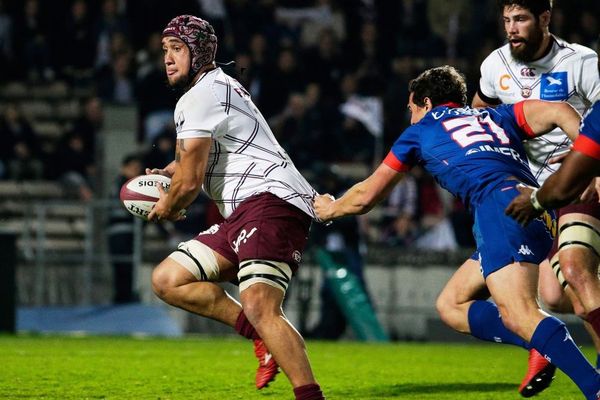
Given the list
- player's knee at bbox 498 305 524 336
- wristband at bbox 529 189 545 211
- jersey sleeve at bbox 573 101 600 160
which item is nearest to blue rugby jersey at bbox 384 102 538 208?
wristband at bbox 529 189 545 211

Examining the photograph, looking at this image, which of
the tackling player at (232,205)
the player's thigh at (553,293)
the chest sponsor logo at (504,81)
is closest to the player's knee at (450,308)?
the player's thigh at (553,293)

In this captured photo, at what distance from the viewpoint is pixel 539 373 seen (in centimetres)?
707

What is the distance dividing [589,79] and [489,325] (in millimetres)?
1646

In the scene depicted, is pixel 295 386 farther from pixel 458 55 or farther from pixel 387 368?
pixel 458 55

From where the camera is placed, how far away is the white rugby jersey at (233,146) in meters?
6.73

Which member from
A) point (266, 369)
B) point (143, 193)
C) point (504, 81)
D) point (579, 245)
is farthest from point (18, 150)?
point (579, 245)

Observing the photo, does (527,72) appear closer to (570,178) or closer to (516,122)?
(516,122)

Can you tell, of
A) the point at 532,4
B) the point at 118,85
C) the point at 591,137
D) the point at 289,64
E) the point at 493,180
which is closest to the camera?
the point at 591,137

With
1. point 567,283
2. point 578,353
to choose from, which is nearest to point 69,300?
point 567,283

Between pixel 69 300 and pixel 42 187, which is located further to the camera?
pixel 42 187

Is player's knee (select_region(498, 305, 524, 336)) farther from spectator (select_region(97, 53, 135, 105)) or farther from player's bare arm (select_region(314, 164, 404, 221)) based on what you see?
spectator (select_region(97, 53, 135, 105))

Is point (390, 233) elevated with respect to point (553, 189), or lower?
lower

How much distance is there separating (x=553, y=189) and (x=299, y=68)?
13.3 metres

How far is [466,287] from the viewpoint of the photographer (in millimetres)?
7422
